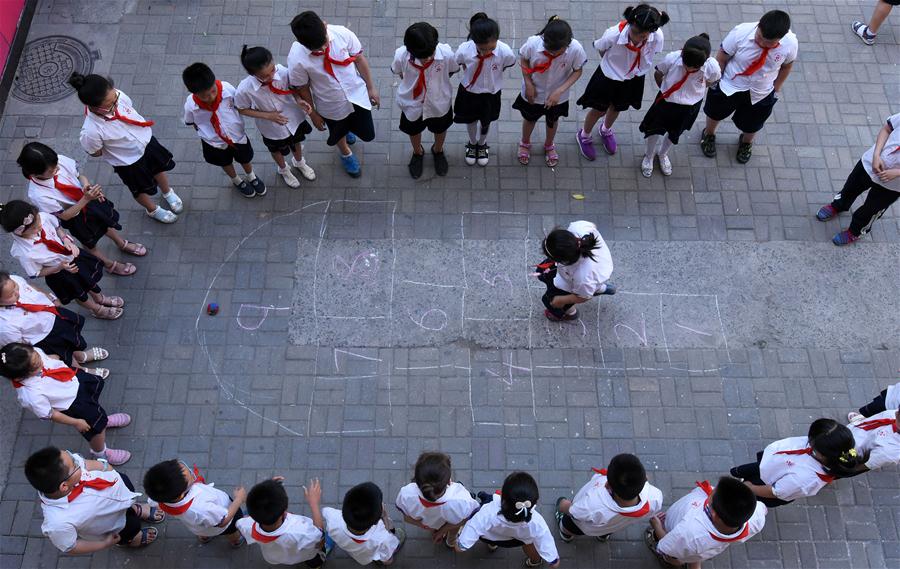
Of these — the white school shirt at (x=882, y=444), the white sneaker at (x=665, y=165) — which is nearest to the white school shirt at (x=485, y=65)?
the white sneaker at (x=665, y=165)

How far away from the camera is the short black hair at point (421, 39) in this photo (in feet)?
17.1

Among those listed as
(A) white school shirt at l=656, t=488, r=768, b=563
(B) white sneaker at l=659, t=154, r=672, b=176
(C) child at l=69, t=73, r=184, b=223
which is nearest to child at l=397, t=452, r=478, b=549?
(A) white school shirt at l=656, t=488, r=768, b=563

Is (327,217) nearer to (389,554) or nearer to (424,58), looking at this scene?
(424,58)

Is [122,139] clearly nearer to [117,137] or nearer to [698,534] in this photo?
[117,137]

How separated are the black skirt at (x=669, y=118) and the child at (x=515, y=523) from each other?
11.0ft

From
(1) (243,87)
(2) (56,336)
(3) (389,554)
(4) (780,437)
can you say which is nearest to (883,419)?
(4) (780,437)

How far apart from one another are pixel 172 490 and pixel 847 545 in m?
4.47

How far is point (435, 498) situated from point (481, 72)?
10.7 feet

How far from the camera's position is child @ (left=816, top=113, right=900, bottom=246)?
5469 mm

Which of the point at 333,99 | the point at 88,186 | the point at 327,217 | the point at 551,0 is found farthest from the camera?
the point at 551,0

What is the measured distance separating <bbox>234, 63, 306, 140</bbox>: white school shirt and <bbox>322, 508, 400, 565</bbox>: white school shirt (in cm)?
306

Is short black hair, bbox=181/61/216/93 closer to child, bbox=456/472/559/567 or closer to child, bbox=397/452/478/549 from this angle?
child, bbox=397/452/478/549

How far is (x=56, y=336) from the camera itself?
5059 millimetres

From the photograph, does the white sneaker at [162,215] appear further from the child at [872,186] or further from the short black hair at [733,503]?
the child at [872,186]
